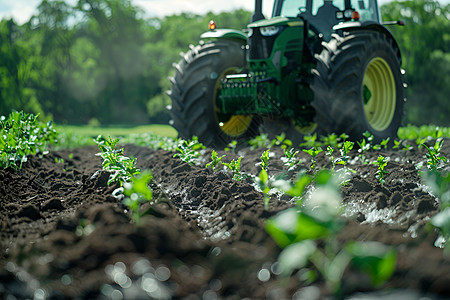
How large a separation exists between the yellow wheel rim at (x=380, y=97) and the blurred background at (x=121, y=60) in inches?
566

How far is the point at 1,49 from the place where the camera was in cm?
1734

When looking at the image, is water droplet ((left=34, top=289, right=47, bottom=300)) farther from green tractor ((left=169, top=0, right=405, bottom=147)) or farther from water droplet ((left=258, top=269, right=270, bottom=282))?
green tractor ((left=169, top=0, right=405, bottom=147))

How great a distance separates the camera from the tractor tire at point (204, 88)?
257 inches

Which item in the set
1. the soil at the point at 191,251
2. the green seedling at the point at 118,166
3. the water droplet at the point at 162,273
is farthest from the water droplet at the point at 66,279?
the green seedling at the point at 118,166

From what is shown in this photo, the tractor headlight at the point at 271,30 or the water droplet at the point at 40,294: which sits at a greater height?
the tractor headlight at the point at 271,30

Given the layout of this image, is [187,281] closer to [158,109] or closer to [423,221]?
[423,221]

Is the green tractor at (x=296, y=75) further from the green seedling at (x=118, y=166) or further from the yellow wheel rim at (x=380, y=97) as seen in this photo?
the green seedling at (x=118, y=166)

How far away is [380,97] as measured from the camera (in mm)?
6793

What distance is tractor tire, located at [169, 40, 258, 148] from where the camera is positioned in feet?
21.5

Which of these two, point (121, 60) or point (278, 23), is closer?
point (278, 23)

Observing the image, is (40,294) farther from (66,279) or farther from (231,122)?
(231,122)

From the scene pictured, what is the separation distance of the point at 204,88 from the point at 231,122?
0.94 meters

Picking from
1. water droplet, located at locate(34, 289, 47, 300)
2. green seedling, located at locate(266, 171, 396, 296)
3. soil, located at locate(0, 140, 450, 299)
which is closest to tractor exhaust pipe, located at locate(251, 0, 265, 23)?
soil, located at locate(0, 140, 450, 299)

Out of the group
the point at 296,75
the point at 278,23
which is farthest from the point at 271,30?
the point at 296,75
